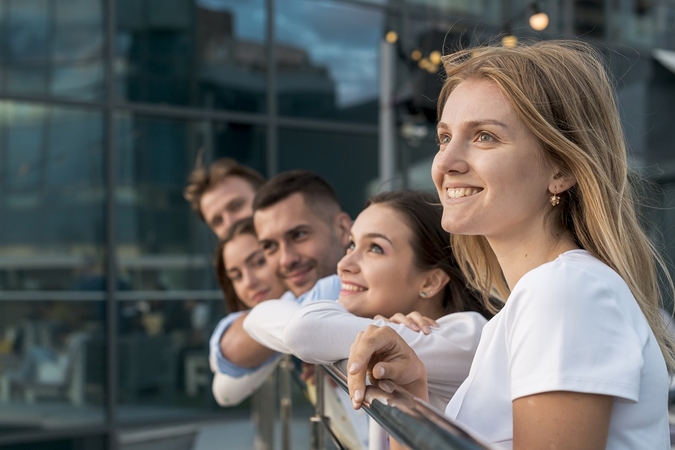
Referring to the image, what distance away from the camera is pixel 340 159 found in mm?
8992

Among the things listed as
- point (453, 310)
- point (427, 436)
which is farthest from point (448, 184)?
point (453, 310)

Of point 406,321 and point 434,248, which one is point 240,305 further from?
point 406,321

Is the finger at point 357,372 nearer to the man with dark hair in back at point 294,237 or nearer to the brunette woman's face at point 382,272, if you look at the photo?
the brunette woman's face at point 382,272

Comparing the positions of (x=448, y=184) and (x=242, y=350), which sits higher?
Result: (x=448, y=184)

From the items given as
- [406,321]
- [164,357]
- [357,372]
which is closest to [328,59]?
[164,357]

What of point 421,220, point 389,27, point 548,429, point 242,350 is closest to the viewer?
point 548,429

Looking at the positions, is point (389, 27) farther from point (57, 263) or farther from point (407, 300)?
point (407, 300)

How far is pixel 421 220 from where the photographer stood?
2.18 m

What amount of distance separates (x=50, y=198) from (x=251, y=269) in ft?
15.4

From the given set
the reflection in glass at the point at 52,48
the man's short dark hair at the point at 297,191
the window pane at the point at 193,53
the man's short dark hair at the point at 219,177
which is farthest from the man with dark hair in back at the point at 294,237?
the window pane at the point at 193,53

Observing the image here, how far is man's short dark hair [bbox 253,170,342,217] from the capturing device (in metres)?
3.06

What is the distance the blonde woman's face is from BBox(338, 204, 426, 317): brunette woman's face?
0.64m

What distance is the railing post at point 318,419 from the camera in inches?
89.1

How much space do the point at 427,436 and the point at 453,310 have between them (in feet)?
4.20
